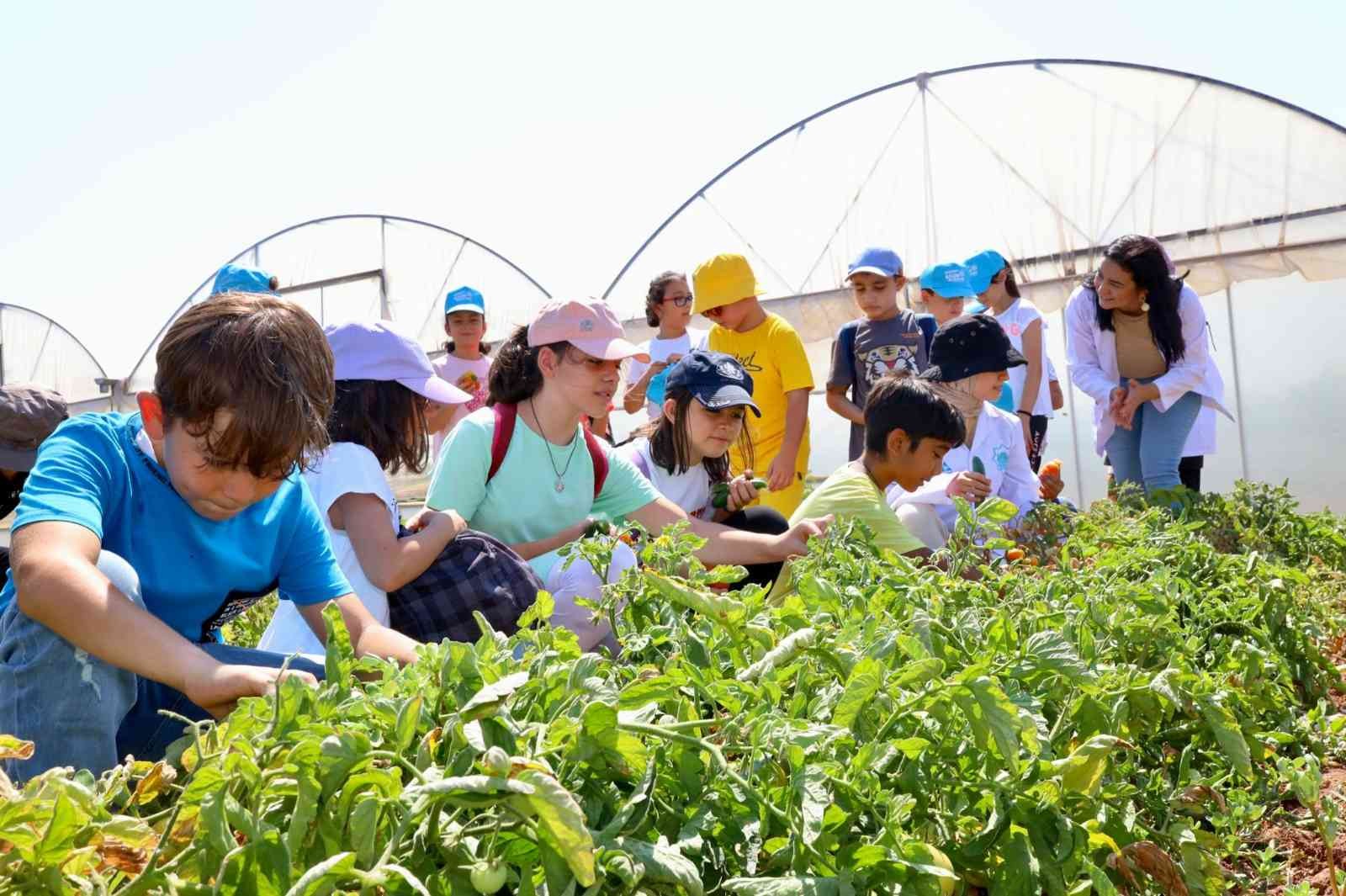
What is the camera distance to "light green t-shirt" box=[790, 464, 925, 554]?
3.54 m

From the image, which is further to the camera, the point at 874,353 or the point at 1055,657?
the point at 874,353

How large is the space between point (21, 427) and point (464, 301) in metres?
3.35

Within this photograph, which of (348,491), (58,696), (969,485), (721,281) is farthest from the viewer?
(721,281)

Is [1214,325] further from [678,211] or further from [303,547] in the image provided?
[303,547]

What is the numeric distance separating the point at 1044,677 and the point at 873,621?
0.31 m

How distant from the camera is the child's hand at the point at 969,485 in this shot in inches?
155

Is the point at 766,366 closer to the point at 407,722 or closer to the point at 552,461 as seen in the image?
the point at 552,461

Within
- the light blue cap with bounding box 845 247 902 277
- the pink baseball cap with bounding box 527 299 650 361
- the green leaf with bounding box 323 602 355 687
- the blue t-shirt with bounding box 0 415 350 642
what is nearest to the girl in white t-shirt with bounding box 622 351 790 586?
the pink baseball cap with bounding box 527 299 650 361

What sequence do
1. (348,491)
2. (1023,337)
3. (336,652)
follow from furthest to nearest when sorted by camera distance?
1. (1023,337)
2. (348,491)
3. (336,652)

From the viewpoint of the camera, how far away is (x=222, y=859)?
971 millimetres

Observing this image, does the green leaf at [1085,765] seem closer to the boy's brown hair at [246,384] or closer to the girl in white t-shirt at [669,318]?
the boy's brown hair at [246,384]

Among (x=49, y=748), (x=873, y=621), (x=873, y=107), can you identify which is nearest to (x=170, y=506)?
(x=49, y=748)

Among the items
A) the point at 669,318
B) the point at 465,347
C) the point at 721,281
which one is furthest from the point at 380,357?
the point at 465,347

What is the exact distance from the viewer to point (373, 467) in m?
3.04
